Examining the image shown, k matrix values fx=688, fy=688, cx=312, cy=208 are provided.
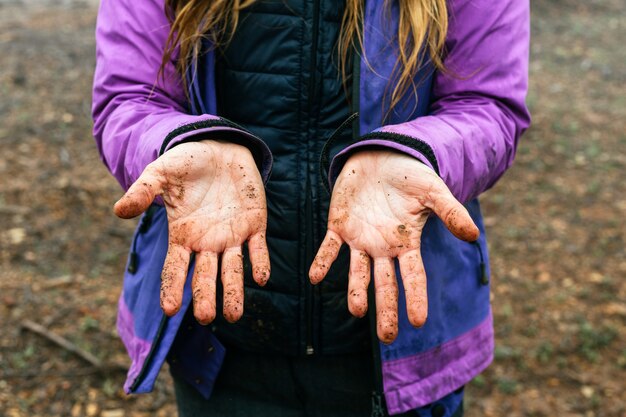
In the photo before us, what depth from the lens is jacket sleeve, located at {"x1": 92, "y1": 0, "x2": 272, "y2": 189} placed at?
1.56 meters

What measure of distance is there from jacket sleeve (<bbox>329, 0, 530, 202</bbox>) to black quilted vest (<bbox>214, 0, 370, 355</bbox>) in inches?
6.4

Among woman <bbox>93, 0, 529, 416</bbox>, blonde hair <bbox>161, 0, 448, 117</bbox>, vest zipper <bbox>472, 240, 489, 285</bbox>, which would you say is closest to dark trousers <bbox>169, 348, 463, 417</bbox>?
woman <bbox>93, 0, 529, 416</bbox>

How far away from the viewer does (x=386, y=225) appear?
1.40m

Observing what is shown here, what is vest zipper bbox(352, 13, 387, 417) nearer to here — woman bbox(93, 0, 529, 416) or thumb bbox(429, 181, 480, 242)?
woman bbox(93, 0, 529, 416)

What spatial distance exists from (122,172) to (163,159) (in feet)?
0.90

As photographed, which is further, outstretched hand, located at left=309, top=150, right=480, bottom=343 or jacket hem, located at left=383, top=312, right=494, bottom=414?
jacket hem, located at left=383, top=312, right=494, bottom=414

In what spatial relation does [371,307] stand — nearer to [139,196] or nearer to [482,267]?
[482,267]

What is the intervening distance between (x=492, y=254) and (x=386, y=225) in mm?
3628

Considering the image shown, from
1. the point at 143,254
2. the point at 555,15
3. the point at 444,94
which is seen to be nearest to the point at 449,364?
the point at 444,94

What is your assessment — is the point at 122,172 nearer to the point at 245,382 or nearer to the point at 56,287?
the point at 245,382

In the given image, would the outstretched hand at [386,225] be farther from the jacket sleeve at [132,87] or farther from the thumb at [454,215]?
the jacket sleeve at [132,87]

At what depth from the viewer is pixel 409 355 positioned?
5.44ft

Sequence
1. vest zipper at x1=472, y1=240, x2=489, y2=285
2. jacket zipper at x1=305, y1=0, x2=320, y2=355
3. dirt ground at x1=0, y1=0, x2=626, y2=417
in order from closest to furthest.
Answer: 1. jacket zipper at x1=305, y1=0, x2=320, y2=355
2. vest zipper at x1=472, y1=240, x2=489, y2=285
3. dirt ground at x1=0, y1=0, x2=626, y2=417

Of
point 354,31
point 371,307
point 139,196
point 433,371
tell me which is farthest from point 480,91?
point 139,196
